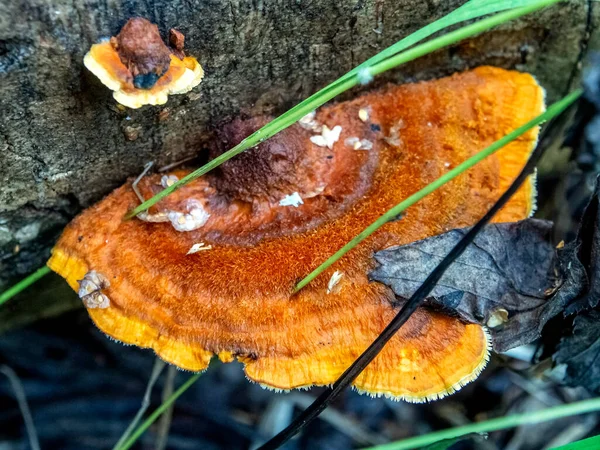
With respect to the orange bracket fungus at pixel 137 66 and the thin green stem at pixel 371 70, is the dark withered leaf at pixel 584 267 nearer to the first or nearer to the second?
the thin green stem at pixel 371 70

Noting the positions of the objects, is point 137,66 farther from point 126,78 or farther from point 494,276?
point 494,276

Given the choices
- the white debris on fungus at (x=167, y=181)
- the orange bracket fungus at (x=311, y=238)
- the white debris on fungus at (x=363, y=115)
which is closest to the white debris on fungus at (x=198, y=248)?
the orange bracket fungus at (x=311, y=238)

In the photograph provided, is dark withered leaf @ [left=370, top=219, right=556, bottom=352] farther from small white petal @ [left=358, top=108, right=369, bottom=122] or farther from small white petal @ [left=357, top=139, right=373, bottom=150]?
small white petal @ [left=358, top=108, right=369, bottom=122]

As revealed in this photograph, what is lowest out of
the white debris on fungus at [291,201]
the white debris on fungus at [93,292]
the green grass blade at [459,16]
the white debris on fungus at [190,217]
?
the white debris on fungus at [93,292]

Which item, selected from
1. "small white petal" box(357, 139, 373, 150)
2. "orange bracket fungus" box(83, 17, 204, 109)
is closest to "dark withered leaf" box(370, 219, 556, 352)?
"small white petal" box(357, 139, 373, 150)

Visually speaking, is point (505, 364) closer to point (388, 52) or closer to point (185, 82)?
point (388, 52)

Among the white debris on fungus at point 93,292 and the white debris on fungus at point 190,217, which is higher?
the white debris on fungus at point 190,217

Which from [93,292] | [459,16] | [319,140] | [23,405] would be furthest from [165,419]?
[459,16]
